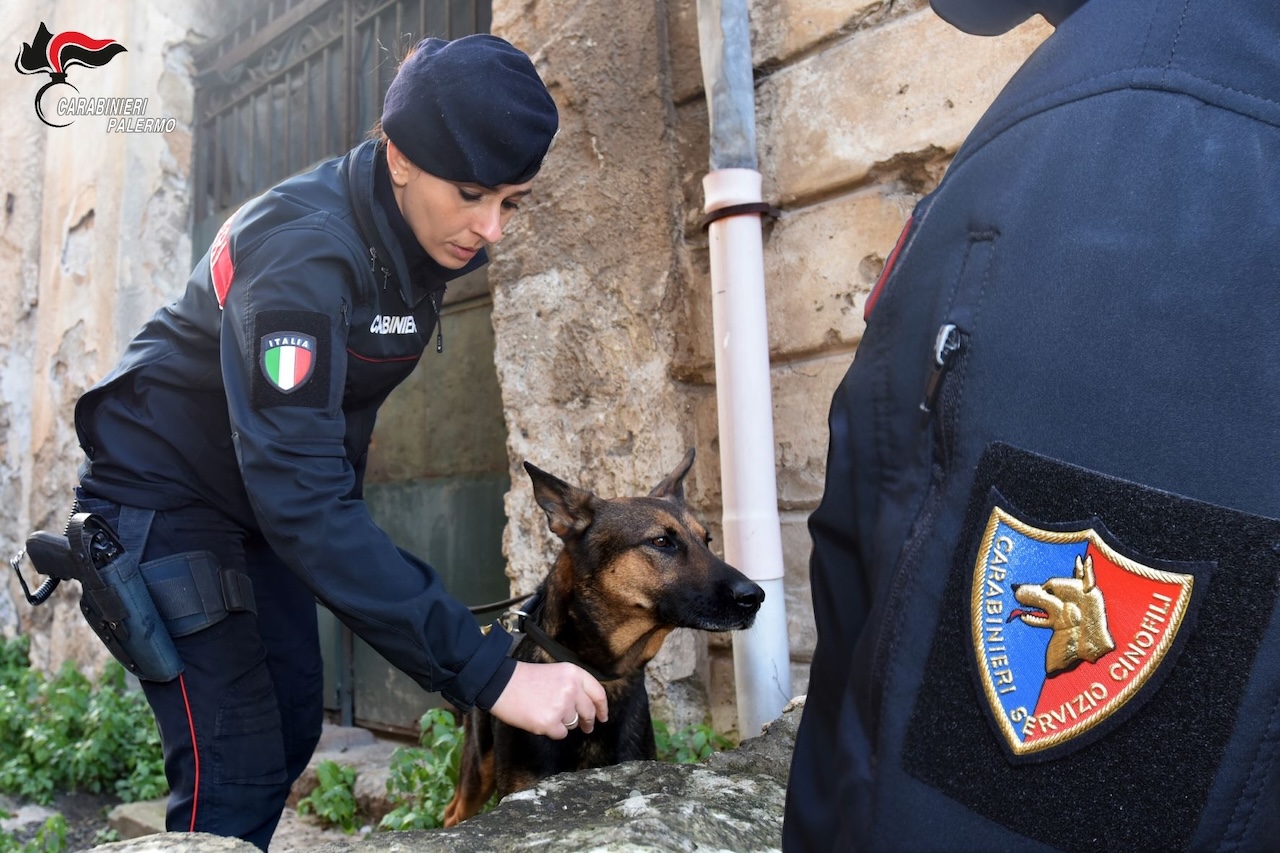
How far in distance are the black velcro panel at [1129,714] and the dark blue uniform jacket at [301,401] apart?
110 centimetres

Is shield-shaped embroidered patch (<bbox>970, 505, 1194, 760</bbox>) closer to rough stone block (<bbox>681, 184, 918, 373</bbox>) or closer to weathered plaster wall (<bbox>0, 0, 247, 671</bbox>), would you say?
rough stone block (<bbox>681, 184, 918, 373</bbox>)

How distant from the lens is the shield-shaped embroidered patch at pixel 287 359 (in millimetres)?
1631

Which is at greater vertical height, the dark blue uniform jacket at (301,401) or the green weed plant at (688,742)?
the dark blue uniform jacket at (301,401)

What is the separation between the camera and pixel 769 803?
172 cm

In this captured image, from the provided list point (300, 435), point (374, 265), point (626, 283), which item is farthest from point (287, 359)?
point (626, 283)

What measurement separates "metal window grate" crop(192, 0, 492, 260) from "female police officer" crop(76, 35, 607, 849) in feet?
8.08

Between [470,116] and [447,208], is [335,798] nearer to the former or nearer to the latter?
[447,208]

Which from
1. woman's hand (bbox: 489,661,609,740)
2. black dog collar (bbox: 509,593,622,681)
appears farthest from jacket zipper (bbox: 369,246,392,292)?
black dog collar (bbox: 509,593,622,681)

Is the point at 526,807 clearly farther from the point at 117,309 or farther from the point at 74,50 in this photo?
the point at 74,50

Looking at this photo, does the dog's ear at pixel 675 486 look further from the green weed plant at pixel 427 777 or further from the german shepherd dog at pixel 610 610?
the green weed plant at pixel 427 777

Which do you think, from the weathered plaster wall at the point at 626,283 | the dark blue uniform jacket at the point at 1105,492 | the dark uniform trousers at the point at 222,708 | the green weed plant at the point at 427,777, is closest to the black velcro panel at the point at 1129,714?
the dark blue uniform jacket at the point at 1105,492

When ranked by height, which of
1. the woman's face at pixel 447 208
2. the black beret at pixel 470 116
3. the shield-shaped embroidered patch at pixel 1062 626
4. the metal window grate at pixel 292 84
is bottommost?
the shield-shaped embroidered patch at pixel 1062 626

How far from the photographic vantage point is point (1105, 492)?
2.24 ft

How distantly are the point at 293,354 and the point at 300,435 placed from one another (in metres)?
0.14
